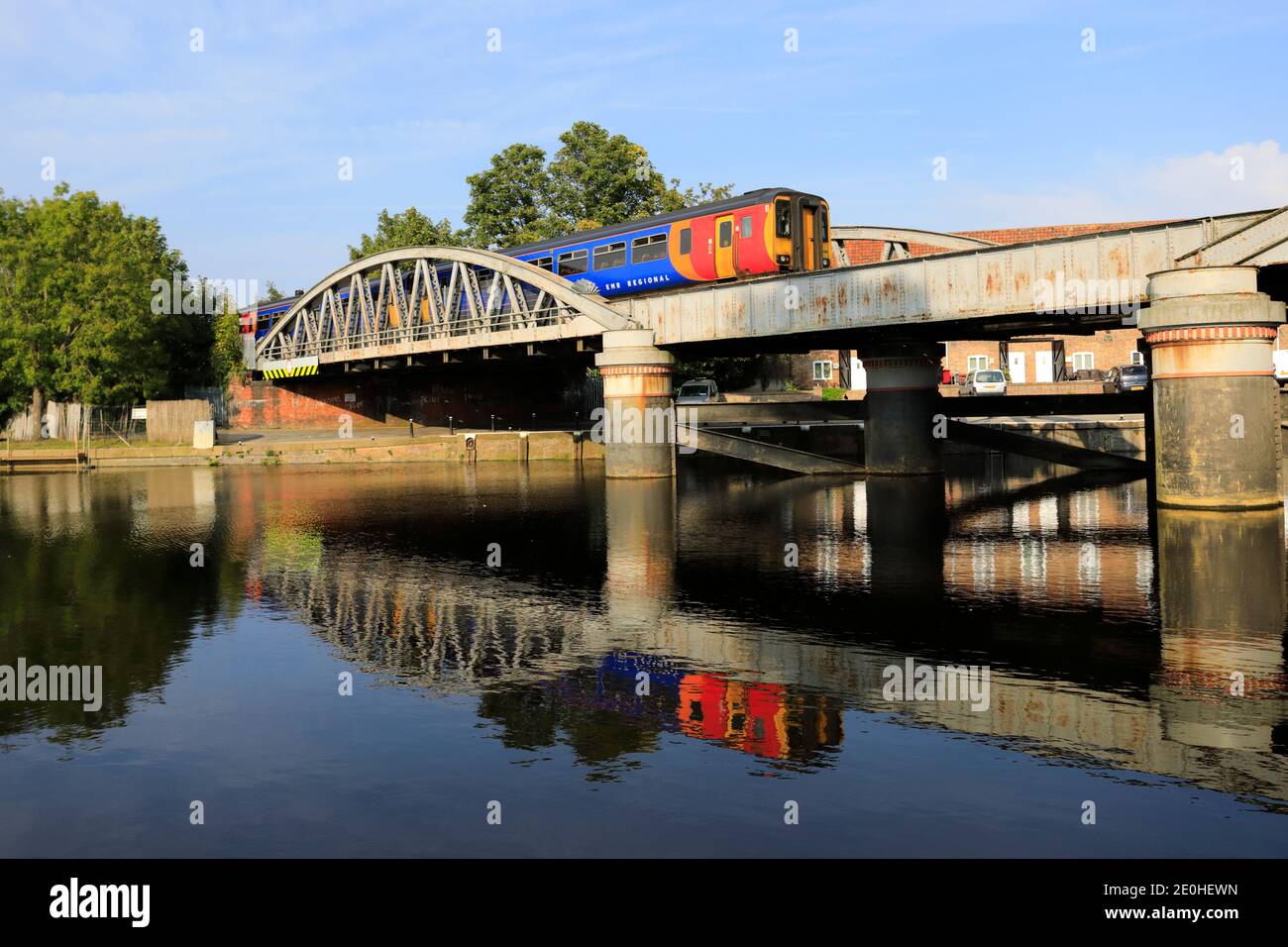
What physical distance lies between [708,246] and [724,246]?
2.71ft

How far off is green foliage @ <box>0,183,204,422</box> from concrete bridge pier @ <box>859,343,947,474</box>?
44188 mm

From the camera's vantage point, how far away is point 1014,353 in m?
68.2

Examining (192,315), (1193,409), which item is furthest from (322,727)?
(192,315)

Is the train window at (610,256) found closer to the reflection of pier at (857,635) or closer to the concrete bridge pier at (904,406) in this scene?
the concrete bridge pier at (904,406)

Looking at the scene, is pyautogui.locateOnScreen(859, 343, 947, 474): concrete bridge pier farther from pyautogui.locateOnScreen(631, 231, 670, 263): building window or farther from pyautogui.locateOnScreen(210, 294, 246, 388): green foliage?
pyautogui.locateOnScreen(210, 294, 246, 388): green foliage

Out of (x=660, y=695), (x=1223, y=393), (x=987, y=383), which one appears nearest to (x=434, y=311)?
(x=987, y=383)

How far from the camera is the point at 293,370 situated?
6819 centimetres

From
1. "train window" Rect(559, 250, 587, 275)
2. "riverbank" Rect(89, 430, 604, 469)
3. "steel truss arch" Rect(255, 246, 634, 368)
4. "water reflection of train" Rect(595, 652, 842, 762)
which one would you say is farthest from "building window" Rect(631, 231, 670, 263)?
"water reflection of train" Rect(595, 652, 842, 762)

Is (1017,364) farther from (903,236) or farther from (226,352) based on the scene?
(226,352)

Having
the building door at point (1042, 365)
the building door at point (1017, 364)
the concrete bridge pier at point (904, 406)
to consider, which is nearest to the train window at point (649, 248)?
the concrete bridge pier at point (904, 406)

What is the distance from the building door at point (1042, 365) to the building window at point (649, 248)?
34202 mm

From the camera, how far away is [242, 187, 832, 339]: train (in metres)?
38.2

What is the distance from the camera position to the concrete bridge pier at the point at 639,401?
42.1 m
